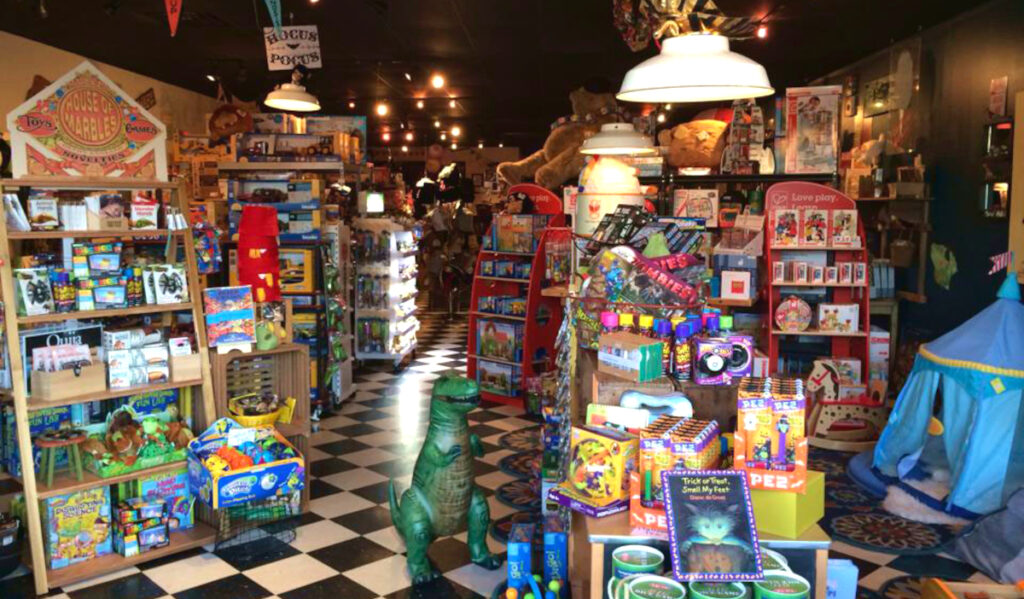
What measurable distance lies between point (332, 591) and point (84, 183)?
235 cm

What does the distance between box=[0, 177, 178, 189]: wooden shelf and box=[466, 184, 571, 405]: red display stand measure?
11.4 feet

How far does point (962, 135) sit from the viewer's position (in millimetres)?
6930

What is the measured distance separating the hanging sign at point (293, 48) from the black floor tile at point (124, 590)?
17.1ft

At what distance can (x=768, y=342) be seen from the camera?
21.2 ft

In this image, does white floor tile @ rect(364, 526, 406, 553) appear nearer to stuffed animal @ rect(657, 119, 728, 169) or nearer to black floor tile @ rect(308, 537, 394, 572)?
black floor tile @ rect(308, 537, 394, 572)

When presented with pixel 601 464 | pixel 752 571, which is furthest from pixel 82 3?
pixel 752 571

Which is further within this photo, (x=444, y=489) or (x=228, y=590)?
(x=444, y=489)

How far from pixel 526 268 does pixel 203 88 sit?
8567 mm

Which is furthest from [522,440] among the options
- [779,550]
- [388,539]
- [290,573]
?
[779,550]

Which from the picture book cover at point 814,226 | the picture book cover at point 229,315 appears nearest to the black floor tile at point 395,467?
the picture book cover at point 229,315

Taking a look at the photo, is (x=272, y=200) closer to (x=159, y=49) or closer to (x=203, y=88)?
(x=159, y=49)

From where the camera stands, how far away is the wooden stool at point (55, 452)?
3.94 meters

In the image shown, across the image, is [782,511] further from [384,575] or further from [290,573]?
[290,573]

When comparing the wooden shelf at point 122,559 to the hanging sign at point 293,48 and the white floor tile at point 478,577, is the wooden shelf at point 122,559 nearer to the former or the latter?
the white floor tile at point 478,577
